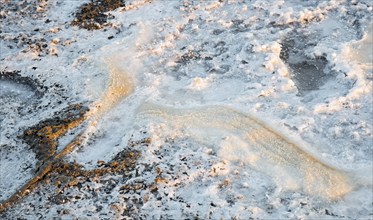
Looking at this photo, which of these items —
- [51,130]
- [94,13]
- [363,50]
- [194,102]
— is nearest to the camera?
[51,130]

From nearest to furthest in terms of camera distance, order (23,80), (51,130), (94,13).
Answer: (51,130) < (23,80) < (94,13)

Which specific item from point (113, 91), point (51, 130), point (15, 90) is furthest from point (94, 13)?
point (51, 130)

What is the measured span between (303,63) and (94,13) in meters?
2.56

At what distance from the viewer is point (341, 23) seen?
197 inches

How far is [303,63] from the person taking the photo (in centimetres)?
461

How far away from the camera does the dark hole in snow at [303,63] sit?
4379mm

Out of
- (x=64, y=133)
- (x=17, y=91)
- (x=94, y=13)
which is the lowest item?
(x=64, y=133)

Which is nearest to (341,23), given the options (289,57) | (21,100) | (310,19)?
(310,19)

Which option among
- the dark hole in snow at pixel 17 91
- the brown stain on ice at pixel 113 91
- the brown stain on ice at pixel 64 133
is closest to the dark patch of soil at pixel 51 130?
the brown stain on ice at pixel 64 133

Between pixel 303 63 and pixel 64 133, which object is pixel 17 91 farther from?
pixel 303 63

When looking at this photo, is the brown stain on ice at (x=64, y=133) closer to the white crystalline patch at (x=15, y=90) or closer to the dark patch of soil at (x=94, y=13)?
the white crystalline patch at (x=15, y=90)

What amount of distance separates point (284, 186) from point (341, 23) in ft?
7.73

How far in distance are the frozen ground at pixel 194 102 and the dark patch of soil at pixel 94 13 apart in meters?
0.10

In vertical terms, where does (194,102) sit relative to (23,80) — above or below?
below
